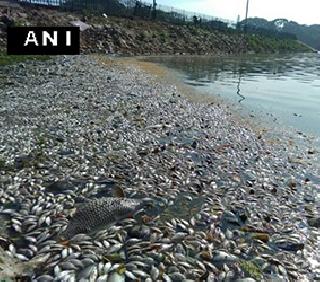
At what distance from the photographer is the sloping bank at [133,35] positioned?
50.8 meters

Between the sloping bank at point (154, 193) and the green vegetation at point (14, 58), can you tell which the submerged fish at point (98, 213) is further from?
the green vegetation at point (14, 58)

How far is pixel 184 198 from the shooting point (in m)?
9.52

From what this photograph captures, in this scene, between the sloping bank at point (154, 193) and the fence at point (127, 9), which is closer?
the sloping bank at point (154, 193)

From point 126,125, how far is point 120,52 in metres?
41.4

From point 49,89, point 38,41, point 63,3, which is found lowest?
point 49,89

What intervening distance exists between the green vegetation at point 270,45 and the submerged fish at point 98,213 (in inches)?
3741

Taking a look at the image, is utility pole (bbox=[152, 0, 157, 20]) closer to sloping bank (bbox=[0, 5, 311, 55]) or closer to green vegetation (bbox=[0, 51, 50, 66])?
sloping bank (bbox=[0, 5, 311, 55])

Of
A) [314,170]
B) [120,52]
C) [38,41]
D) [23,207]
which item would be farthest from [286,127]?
[120,52]

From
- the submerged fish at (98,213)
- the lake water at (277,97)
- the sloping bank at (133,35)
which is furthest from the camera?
the sloping bank at (133,35)

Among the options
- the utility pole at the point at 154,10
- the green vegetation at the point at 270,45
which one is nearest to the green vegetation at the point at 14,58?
the utility pole at the point at 154,10

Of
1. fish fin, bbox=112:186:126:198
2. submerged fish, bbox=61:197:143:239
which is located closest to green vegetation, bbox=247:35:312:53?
fish fin, bbox=112:186:126:198

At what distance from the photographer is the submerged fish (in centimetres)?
748

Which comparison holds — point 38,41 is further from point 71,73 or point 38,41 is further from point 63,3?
point 63,3

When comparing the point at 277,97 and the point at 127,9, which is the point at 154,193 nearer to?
the point at 277,97
